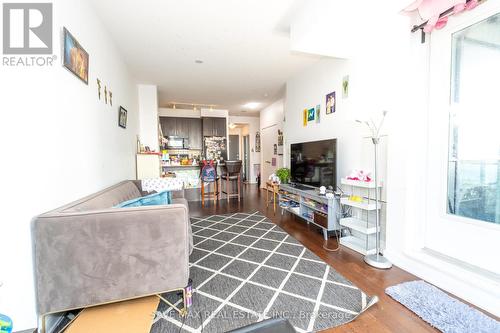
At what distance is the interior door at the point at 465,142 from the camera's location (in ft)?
5.15

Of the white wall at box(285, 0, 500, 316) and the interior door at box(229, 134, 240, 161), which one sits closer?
the white wall at box(285, 0, 500, 316)

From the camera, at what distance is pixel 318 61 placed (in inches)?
137

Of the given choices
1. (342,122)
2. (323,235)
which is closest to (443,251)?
(323,235)

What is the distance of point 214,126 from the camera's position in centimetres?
668

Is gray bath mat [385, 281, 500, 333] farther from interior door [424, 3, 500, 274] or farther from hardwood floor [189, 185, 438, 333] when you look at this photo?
interior door [424, 3, 500, 274]

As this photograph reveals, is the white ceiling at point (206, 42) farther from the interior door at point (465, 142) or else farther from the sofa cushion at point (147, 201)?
the sofa cushion at point (147, 201)

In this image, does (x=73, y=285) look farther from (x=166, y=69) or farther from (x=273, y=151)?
(x=273, y=151)

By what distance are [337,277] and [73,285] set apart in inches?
77.2

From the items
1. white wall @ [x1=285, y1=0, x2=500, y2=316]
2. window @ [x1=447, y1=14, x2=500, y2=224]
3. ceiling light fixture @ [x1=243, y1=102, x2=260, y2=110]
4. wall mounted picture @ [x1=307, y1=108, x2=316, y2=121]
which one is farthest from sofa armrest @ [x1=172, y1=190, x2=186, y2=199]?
ceiling light fixture @ [x1=243, y1=102, x2=260, y2=110]

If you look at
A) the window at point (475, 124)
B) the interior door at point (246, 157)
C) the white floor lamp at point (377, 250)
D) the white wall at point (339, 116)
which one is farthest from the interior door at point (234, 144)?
the window at point (475, 124)

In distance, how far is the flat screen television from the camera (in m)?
2.90

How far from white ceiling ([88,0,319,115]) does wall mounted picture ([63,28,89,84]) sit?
0.65 metres

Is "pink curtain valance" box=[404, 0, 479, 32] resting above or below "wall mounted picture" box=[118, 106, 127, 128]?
above

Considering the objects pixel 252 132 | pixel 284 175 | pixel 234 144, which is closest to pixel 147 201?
pixel 284 175
